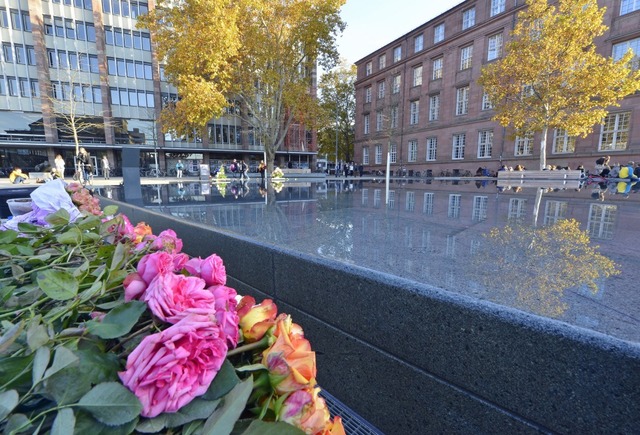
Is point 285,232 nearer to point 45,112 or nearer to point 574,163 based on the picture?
point 574,163

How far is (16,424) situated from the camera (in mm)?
449

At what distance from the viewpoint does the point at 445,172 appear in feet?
106

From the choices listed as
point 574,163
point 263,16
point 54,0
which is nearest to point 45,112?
point 54,0

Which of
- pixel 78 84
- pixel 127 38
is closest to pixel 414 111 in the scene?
pixel 127 38

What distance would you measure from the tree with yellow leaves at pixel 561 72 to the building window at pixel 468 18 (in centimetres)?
1092

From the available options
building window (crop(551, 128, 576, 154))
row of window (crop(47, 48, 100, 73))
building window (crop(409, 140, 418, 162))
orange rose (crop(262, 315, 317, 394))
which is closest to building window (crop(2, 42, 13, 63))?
row of window (crop(47, 48, 100, 73))

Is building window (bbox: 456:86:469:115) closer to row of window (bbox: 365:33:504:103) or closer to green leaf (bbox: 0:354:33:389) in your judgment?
row of window (bbox: 365:33:504:103)

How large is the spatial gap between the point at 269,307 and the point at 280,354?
16cm

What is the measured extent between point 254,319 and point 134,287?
0.93 ft

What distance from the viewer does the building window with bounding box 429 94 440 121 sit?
33.4 meters

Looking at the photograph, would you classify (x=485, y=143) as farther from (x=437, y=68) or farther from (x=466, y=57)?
(x=437, y=68)

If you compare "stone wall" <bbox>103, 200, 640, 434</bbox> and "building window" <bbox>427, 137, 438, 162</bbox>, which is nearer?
"stone wall" <bbox>103, 200, 640, 434</bbox>

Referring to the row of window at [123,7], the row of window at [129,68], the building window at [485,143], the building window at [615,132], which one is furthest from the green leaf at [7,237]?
the row of window at [123,7]

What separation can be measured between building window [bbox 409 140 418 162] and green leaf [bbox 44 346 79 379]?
38.2 m
